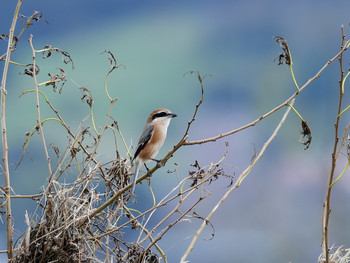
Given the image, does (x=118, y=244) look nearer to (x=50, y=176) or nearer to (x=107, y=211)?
(x=107, y=211)

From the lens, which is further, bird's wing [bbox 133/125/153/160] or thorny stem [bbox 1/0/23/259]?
bird's wing [bbox 133/125/153/160]

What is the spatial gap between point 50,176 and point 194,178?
464 mm

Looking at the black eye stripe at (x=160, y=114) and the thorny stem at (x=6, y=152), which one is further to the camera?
the black eye stripe at (x=160, y=114)

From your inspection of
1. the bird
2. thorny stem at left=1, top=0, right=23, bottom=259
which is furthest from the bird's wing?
thorny stem at left=1, top=0, right=23, bottom=259

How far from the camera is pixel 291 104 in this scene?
169cm

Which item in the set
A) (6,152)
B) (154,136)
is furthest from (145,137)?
(6,152)

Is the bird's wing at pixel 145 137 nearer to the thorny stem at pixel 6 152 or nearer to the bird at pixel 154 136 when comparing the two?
the bird at pixel 154 136

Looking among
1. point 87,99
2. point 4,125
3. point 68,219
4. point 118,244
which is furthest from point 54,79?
point 118,244

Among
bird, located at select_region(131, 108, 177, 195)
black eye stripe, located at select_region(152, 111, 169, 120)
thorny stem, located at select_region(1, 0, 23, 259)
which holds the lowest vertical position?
thorny stem, located at select_region(1, 0, 23, 259)

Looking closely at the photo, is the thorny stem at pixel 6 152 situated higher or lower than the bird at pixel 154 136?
lower

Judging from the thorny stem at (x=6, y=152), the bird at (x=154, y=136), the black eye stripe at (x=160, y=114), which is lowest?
the thorny stem at (x=6, y=152)

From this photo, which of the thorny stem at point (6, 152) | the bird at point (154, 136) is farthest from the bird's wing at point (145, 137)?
the thorny stem at point (6, 152)

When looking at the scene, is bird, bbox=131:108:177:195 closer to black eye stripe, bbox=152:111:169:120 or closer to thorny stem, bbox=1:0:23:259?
black eye stripe, bbox=152:111:169:120

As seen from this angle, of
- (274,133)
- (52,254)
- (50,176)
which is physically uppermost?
(274,133)
